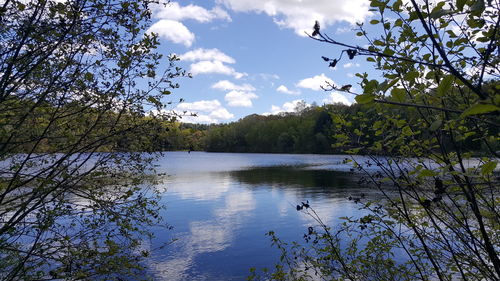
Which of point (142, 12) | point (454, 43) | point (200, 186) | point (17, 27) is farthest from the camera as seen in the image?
point (200, 186)

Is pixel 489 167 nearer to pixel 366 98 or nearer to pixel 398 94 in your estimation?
pixel 398 94

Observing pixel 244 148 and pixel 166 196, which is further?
pixel 244 148

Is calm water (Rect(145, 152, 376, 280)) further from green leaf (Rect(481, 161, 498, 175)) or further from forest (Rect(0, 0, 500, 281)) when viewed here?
green leaf (Rect(481, 161, 498, 175))

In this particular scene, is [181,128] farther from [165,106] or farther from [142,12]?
[142,12]

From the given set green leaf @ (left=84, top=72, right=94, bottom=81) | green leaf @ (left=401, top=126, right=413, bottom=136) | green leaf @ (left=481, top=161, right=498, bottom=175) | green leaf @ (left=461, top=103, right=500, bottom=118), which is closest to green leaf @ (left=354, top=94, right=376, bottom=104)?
green leaf @ (left=461, top=103, right=500, bottom=118)

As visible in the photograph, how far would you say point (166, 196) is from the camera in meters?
22.8

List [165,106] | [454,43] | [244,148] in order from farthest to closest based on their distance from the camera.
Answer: [244,148] < [165,106] < [454,43]

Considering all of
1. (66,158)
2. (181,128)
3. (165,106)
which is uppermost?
(165,106)

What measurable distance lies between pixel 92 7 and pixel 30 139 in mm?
1624

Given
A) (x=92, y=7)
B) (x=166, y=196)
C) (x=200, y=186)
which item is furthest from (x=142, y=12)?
(x=200, y=186)

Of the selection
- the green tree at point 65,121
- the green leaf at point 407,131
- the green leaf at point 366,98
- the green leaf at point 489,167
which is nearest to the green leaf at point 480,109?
the green leaf at point 366,98

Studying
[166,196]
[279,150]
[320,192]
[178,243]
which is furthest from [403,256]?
[279,150]

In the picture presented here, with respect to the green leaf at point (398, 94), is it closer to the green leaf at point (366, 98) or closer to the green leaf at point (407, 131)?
the green leaf at point (366, 98)

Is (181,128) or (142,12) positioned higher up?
(142,12)
